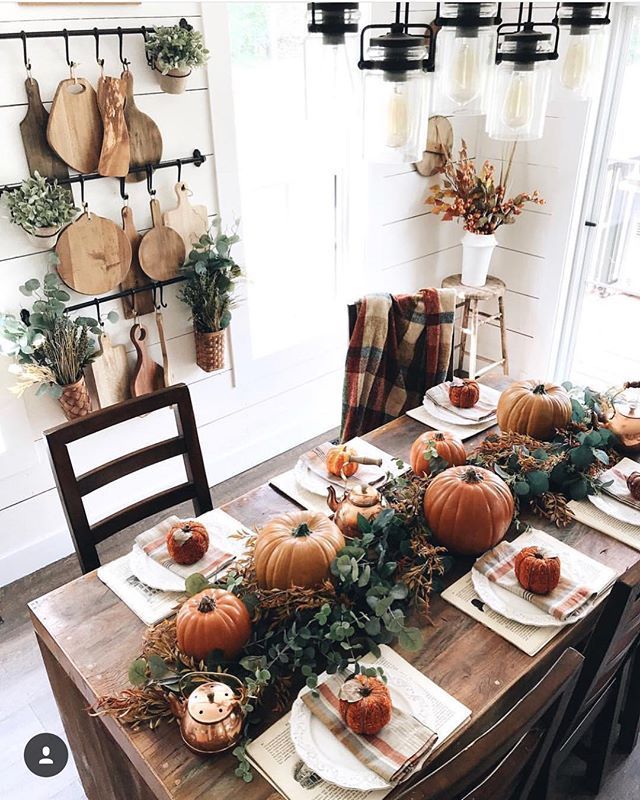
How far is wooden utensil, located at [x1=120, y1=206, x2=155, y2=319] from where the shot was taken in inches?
94.0

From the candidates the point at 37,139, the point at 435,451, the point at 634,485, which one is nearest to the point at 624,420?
the point at 634,485

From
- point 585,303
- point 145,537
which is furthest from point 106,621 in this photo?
point 585,303

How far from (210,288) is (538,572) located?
1.60 meters

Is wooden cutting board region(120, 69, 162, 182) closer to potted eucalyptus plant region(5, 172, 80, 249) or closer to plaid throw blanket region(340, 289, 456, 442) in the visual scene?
potted eucalyptus plant region(5, 172, 80, 249)

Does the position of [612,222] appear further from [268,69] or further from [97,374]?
[97,374]

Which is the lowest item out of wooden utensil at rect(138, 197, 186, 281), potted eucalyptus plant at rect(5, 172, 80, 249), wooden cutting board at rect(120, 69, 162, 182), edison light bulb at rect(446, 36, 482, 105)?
wooden utensil at rect(138, 197, 186, 281)

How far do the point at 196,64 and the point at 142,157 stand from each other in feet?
1.12

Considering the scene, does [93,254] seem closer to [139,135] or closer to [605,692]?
[139,135]

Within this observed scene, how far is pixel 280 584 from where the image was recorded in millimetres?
1379

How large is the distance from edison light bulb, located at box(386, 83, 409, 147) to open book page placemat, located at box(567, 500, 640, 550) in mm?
983

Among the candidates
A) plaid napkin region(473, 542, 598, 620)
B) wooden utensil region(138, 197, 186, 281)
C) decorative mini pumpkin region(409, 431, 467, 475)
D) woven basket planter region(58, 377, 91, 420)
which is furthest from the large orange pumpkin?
wooden utensil region(138, 197, 186, 281)

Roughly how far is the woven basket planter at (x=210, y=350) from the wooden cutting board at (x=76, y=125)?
72cm

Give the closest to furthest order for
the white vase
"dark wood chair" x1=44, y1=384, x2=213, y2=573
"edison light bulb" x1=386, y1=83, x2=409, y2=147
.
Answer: "edison light bulb" x1=386, y1=83, x2=409, y2=147, "dark wood chair" x1=44, y1=384, x2=213, y2=573, the white vase

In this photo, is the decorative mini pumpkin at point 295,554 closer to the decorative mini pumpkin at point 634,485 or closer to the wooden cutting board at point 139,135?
the decorative mini pumpkin at point 634,485
